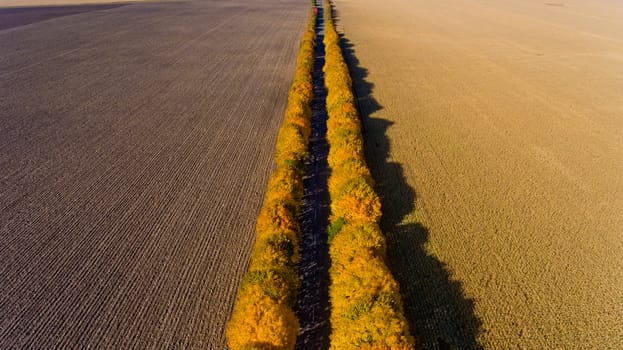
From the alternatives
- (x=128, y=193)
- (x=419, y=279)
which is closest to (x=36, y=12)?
(x=128, y=193)

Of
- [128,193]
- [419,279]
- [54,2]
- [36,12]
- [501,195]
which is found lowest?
[419,279]

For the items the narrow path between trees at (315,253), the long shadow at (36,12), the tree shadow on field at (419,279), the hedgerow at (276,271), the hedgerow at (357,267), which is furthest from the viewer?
the long shadow at (36,12)

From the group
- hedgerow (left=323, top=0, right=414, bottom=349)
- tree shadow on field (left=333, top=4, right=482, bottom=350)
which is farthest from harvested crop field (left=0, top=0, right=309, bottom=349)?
tree shadow on field (left=333, top=4, right=482, bottom=350)

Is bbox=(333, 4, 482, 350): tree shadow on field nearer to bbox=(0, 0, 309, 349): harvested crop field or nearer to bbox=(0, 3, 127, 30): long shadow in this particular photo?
bbox=(0, 0, 309, 349): harvested crop field

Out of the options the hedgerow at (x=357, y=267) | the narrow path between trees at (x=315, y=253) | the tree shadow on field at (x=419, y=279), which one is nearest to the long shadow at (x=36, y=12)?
the narrow path between trees at (x=315, y=253)

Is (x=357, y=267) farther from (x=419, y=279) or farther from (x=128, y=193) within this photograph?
(x=128, y=193)

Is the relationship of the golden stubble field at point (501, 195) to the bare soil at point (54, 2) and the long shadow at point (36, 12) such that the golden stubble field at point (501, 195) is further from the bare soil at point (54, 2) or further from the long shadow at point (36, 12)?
the bare soil at point (54, 2)
